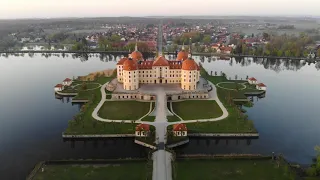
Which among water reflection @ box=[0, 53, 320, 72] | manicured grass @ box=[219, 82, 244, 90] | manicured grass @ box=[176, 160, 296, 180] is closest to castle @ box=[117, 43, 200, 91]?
manicured grass @ box=[219, 82, 244, 90]

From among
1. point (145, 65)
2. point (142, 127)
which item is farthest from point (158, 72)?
point (142, 127)

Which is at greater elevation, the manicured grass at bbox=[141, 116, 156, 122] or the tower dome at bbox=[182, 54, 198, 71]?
the tower dome at bbox=[182, 54, 198, 71]

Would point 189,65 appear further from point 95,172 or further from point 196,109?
point 95,172

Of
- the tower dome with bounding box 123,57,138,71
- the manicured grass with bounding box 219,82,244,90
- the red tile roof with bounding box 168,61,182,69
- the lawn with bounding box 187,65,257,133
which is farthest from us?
the manicured grass with bounding box 219,82,244,90

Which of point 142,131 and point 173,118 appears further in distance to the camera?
point 173,118

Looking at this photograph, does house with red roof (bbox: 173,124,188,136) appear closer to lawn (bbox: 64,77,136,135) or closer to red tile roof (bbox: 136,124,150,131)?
red tile roof (bbox: 136,124,150,131)

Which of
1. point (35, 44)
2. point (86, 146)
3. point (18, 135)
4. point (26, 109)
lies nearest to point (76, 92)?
point (26, 109)
